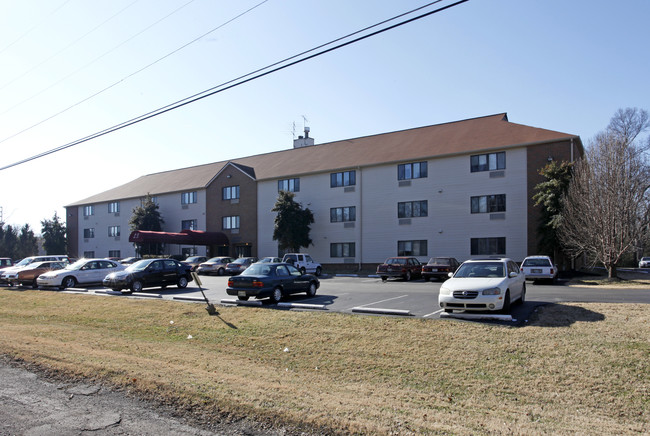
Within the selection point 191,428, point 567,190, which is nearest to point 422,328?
point 191,428

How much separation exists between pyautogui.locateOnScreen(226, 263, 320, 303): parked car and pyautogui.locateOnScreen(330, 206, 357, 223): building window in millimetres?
22919

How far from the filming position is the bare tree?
82.0 ft

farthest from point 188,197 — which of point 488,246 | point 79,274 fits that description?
point 488,246

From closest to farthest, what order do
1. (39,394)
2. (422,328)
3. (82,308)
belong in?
(39,394), (422,328), (82,308)

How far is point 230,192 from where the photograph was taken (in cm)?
4850

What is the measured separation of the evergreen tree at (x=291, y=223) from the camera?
39812mm

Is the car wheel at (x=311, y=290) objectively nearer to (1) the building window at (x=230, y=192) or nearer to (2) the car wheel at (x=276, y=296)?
(2) the car wheel at (x=276, y=296)

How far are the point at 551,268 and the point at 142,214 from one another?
42.0m

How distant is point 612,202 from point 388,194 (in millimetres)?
16349

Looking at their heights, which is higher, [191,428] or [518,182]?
[518,182]

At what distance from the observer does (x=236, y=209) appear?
157ft

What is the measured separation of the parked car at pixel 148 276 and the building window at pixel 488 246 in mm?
20279

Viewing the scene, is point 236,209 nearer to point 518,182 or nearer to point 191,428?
point 518,182

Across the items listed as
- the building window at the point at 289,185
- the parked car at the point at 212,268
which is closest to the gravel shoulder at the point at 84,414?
the parked car at the point at 212,268
